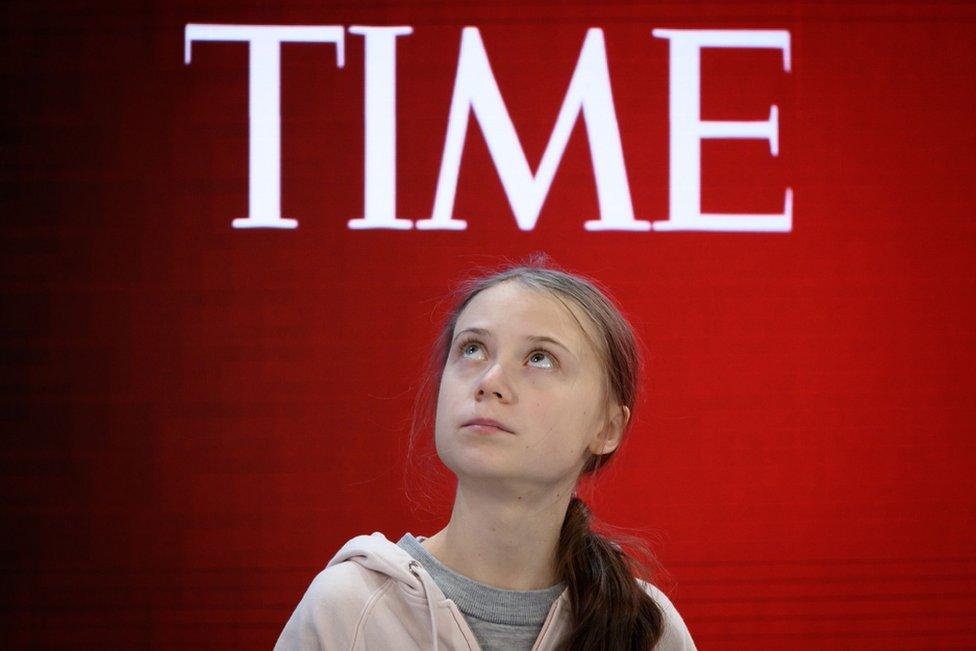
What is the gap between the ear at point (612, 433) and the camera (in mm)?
1738

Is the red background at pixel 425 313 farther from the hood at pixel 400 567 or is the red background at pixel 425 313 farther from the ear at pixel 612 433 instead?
the hood at pixel 400 567

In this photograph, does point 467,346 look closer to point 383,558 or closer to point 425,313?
point 383,558

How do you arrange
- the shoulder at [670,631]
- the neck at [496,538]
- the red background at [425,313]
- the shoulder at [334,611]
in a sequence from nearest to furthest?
1. the shoulder at [334,611]
2. the neck at [496,538]
3. the shoulder at [670,631]
4. the red background at [425,313]

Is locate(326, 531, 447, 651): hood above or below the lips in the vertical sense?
below

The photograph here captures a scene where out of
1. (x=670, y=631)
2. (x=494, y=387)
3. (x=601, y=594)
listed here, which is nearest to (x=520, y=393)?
(x=494, y=387)

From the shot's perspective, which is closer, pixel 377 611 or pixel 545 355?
pixel 377 611

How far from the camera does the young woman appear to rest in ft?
5.00

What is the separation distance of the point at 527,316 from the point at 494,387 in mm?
147

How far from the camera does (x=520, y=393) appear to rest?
5.21 ft

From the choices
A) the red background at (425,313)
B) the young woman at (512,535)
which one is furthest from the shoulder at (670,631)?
the red background at (425,313)

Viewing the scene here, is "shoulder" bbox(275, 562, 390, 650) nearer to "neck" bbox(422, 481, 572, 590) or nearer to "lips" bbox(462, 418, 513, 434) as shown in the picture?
"neck" bbox(422, 481, 572, 590)

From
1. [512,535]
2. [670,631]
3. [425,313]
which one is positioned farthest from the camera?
[425,313]

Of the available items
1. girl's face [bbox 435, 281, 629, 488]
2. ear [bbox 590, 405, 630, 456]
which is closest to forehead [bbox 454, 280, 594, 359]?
girl's face [bbox 435, 281, 629, 488]

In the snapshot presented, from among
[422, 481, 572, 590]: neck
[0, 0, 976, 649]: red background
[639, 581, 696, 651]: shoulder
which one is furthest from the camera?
[0, 0, 976, 649]: red background
